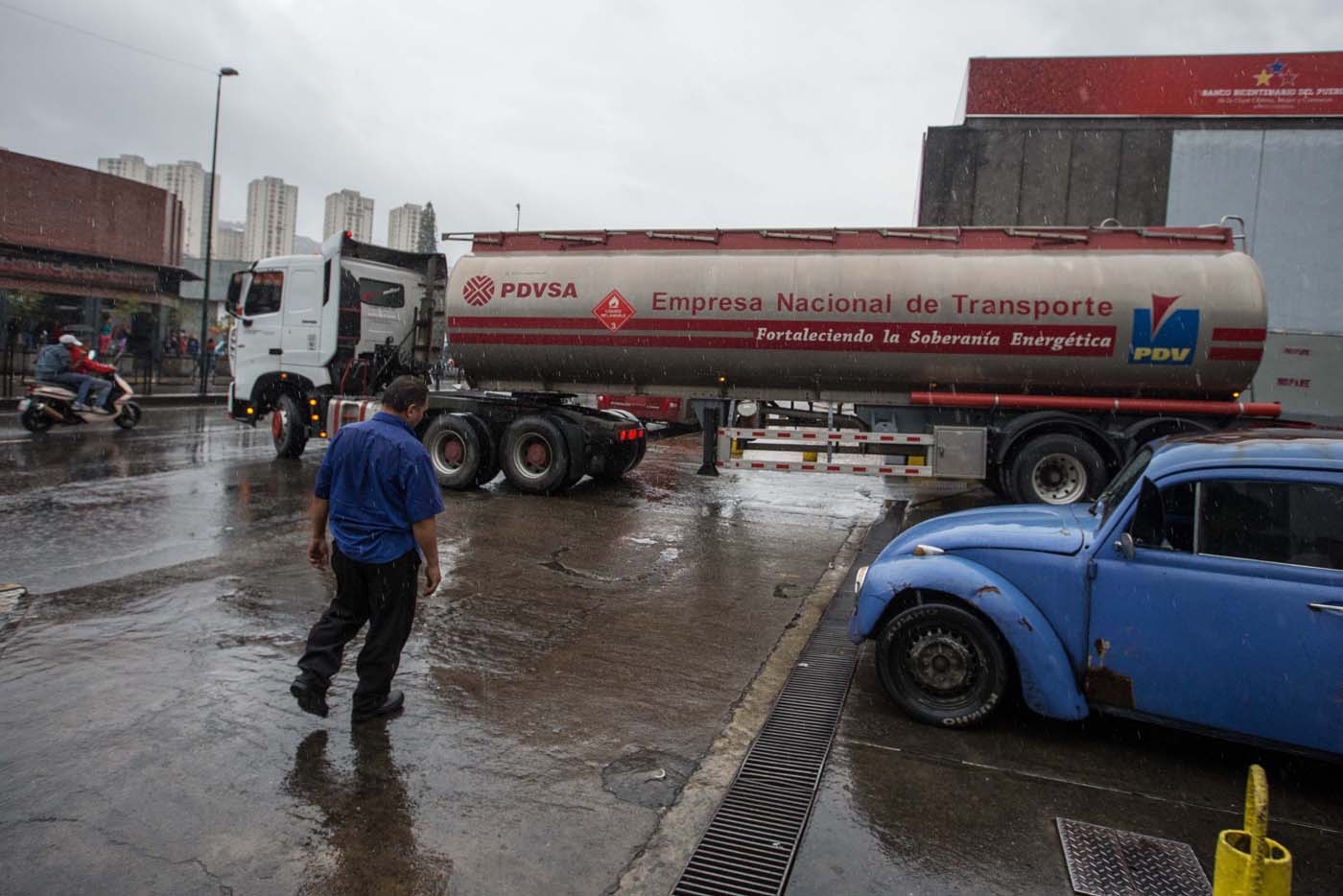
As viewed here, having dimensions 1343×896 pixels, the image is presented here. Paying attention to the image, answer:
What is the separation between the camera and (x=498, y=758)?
4016 mm

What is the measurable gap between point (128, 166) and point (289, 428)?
354ft

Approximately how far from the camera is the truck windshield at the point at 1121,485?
4488 millimetres

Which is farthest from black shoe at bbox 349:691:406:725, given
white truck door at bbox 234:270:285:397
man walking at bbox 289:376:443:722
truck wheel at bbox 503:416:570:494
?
white truck door at bbox 234:270:285:397

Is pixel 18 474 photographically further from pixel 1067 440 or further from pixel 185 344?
pixel 185 344

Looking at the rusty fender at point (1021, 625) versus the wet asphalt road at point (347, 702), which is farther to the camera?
the rusty fender at point (1021, 625)

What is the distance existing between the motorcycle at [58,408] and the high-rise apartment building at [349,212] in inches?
3483

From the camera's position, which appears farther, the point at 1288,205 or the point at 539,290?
the point at 1288,205

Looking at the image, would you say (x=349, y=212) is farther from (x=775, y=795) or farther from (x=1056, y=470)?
(x=775, y=795)

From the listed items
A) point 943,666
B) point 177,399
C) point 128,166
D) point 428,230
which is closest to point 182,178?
point 128,166

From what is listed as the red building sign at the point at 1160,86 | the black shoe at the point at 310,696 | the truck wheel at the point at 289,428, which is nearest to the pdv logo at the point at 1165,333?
the black shoe at the point at 310,696

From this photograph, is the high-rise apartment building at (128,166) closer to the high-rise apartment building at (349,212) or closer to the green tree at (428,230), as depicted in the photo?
the high-rise apartment building at (349,212)

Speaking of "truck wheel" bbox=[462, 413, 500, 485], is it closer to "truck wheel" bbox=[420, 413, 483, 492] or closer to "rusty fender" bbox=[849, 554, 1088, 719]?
"truck wheel" bbox=[420, 413, 483, 492]

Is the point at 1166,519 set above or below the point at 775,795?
above

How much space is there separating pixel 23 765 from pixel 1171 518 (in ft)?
16.3
